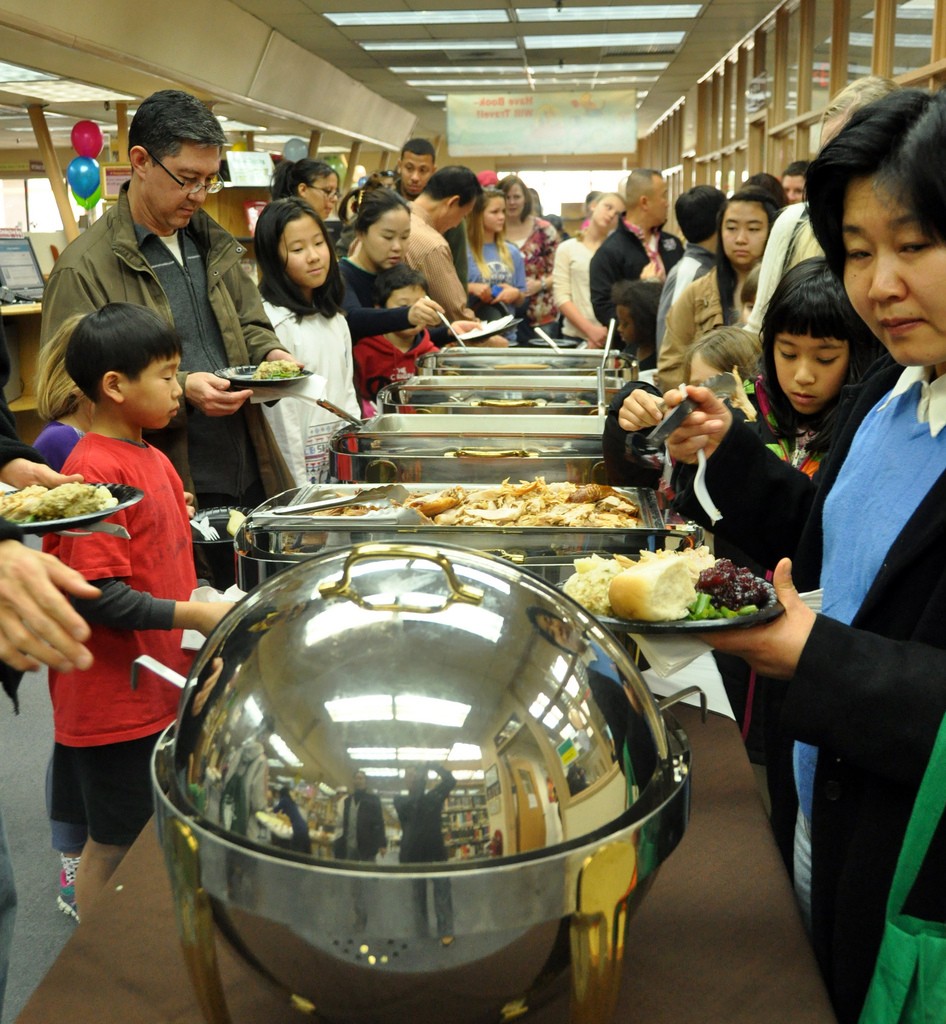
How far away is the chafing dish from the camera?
77.9 inches

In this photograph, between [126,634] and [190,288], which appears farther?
[190,288]

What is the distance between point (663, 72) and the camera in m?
11.6

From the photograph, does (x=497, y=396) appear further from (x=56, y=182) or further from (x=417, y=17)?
(x=417, y=17)

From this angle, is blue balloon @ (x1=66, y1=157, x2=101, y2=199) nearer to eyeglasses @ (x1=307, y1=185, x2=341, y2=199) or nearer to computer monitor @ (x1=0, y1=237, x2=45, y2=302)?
computer monitor @ (x1=0, y1=237, x2=45, y2=302)

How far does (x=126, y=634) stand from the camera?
63.3 inches

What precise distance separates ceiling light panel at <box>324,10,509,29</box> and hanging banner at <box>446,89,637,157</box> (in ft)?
7.99

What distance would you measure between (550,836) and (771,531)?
72 cm

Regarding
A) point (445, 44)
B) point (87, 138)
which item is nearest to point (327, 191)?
point (87, 138)

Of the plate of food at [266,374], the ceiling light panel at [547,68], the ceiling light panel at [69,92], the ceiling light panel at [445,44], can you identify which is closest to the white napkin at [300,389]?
the plate of food at [266,374]

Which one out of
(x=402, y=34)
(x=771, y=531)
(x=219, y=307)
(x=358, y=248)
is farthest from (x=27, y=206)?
(x=771, y=531)

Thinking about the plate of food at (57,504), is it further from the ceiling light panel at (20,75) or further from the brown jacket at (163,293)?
the ceiling light panel at (20,75)

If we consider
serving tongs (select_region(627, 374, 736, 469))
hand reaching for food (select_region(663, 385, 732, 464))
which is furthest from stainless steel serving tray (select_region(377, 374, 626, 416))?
hand reaching for food (select_region(663, 385, 732, 464))

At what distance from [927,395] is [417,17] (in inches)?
324

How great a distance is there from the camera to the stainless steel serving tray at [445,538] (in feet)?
4.49
